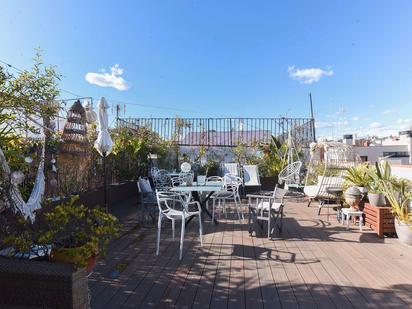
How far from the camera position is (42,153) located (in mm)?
4164

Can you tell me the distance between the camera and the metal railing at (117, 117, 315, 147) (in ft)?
39.1

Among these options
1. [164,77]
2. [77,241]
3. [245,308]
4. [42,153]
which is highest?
[164,77]

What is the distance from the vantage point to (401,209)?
4246 mm

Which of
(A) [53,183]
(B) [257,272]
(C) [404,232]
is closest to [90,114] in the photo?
(A) [53,183]

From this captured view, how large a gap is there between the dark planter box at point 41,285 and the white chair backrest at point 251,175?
773cm

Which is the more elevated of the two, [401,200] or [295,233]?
[401,200]

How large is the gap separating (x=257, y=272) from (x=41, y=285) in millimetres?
2094

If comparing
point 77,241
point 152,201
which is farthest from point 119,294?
point 152,201

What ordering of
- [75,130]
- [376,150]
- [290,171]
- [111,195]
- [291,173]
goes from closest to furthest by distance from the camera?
[75,130]
[111,195]
[291,173]
[290,171]
[376,150]

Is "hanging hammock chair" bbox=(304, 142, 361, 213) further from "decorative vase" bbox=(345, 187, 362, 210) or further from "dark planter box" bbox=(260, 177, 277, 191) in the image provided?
"dark planter box" bbox=(260, 177, 277, 191)

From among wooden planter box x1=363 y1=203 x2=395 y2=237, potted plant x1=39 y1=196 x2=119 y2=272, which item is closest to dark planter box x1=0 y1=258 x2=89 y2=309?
potted plant x1=39 y1=196 x2=119 y2=272

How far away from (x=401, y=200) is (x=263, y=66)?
34.7 ft

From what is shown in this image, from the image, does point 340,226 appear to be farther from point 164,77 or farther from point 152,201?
point 164,77

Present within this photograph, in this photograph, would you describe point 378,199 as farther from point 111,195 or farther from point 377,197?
point 111,195
